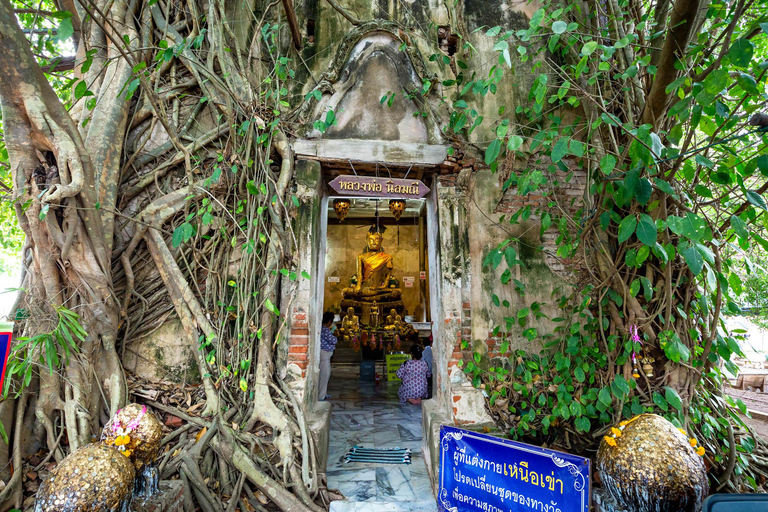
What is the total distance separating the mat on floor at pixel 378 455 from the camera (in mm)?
3551

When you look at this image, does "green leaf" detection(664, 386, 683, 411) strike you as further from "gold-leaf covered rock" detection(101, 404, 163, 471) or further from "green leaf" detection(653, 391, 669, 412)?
"gold-leaf covered rock" detection(101, 404, 163, 471)

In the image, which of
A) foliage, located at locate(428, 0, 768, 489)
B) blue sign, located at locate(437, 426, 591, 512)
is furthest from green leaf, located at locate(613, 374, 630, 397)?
blue sign, located at locate(437, 426, 591, 512)

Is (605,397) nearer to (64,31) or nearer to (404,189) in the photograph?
(404,189)

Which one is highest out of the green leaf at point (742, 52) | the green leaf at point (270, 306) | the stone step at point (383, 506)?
the green leaf at point (742, 52)

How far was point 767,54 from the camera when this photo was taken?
137 inches

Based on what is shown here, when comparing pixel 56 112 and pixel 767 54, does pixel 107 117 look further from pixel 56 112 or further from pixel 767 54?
pixel 767 54

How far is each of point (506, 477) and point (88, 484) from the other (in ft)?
6.13

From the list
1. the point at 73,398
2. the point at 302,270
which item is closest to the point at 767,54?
the point at 302,270

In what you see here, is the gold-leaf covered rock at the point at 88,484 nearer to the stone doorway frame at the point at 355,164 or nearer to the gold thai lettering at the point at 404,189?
the stone doorway frame at the point at 355,164

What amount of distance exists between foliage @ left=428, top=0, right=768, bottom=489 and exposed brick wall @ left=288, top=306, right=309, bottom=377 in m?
1.38

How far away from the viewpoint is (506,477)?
2033 mm

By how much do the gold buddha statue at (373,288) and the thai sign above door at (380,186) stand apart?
4982 millimetres

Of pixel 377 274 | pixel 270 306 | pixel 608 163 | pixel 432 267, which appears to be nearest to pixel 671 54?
pixel 608 163

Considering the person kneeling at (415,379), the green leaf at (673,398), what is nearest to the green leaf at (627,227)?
the green leaf at (673,398)
